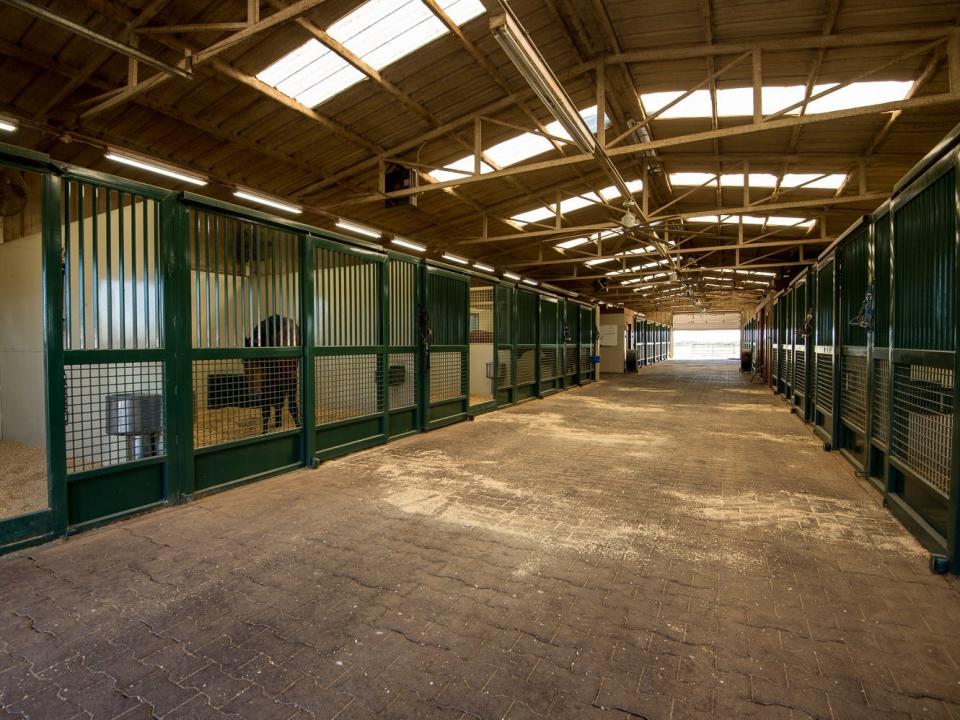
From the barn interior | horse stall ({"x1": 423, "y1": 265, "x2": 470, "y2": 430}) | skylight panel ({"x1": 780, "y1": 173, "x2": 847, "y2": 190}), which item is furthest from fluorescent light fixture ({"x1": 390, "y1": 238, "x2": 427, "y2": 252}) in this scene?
skylight panel ({"x1": 780, "y1": 173, "x2": 847, "y2": 190})

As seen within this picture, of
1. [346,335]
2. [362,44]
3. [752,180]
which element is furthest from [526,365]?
[362,44]

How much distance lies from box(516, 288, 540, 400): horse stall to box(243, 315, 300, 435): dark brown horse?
5444 millimetres

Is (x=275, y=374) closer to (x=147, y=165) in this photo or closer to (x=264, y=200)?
(x=147, y=165)

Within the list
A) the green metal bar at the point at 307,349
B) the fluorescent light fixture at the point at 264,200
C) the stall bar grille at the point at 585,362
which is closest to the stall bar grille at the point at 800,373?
the stall bar grille at the point at 585,362

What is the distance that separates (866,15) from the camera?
4.89 m

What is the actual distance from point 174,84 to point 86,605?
596cm

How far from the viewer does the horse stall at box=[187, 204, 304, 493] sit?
3518 millimetres

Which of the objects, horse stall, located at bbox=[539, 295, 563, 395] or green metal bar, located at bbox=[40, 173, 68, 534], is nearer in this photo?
green metal bar, located at bbox=[40, 173, 68, 534]

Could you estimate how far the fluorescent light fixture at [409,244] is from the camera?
35.4 feet

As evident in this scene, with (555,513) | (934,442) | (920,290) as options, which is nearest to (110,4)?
(555,513)

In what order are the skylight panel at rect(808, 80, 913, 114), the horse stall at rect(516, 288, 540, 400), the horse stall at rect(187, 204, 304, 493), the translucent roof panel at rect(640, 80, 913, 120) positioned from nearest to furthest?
1. the horse stall at rect(187, 204, 304, 493)
2. the skylight panel at rect(808, 80, 913, 114)
3. the translucent roof panel at rect(640, 80, 913, 120)
4. the horse stall at rect(516, 288, 540, 400)

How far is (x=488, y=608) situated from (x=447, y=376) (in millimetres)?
4914

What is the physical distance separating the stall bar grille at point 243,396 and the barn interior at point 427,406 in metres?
0.04

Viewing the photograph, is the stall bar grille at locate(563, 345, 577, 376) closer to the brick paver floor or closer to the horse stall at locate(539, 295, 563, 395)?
the horse stall at locate(539, 295, 563, 395)
